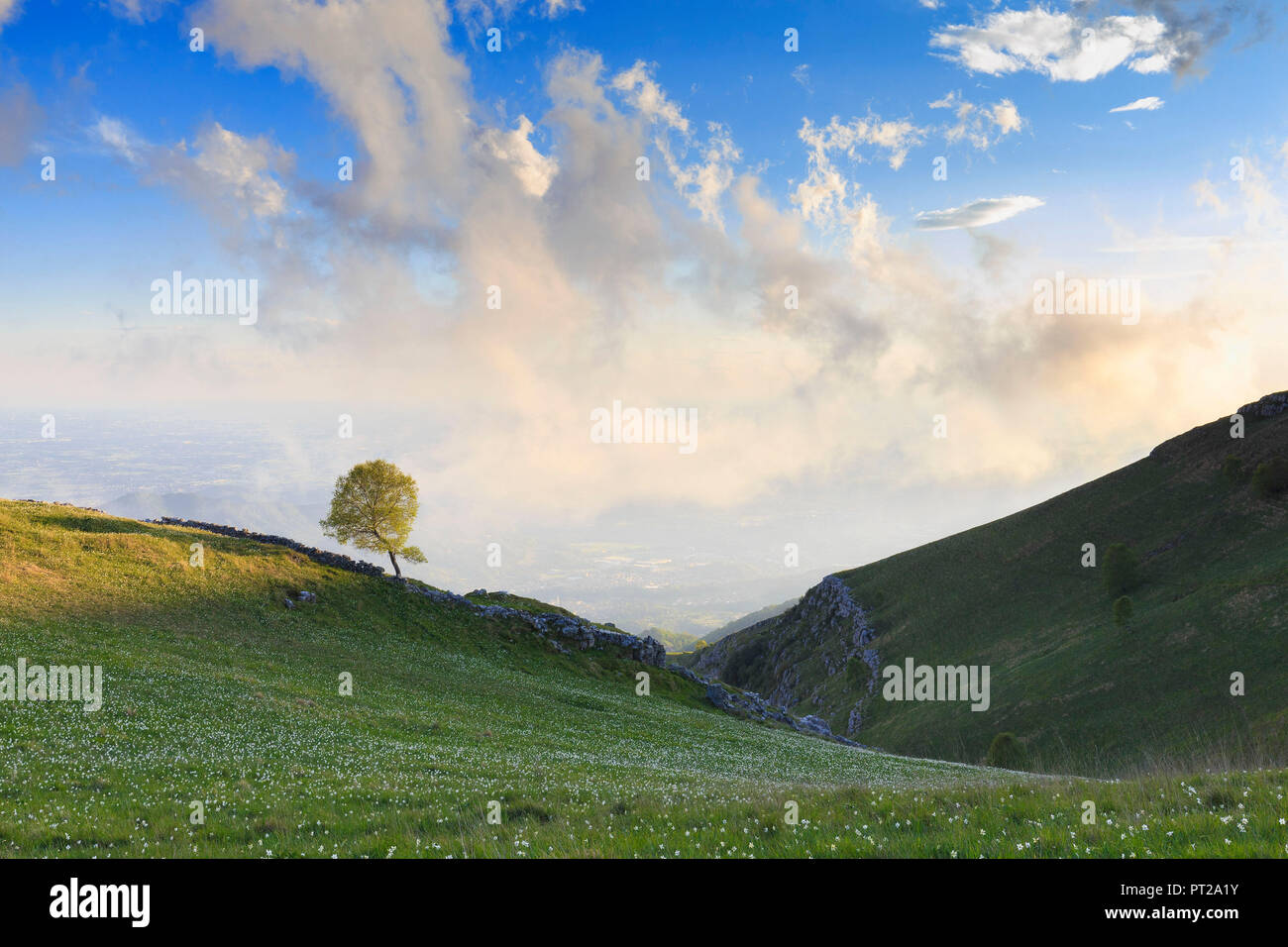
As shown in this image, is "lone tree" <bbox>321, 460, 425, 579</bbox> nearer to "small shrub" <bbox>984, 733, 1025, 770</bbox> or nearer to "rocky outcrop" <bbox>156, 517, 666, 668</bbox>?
"rocky outcrop" <bbox>156, 517, 666, 668</bbox>

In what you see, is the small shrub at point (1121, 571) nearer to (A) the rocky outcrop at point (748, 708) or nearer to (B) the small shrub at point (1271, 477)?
(B) the small shrub at point (1271, 477)

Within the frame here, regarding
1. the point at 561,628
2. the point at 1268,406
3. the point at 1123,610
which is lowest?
the point at 1123,610

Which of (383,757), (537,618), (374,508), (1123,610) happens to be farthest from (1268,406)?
(383,757)

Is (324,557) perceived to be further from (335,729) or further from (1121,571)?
(1121,571)

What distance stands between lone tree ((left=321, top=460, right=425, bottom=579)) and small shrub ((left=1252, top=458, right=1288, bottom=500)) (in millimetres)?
121614

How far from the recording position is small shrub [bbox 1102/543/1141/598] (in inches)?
3622

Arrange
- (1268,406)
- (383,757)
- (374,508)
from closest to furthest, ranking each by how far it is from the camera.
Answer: (383,757), (374,508), (1268,406)

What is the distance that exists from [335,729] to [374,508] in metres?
50.8

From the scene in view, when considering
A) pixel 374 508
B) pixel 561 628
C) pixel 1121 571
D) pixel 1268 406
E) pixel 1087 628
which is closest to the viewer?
pixel 561 628

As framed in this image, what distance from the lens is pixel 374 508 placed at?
249 feet

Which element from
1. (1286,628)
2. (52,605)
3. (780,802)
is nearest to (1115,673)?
(1286,628)

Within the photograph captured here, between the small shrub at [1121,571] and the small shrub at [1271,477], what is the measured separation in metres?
22.7

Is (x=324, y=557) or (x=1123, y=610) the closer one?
(x=324, y=557)
